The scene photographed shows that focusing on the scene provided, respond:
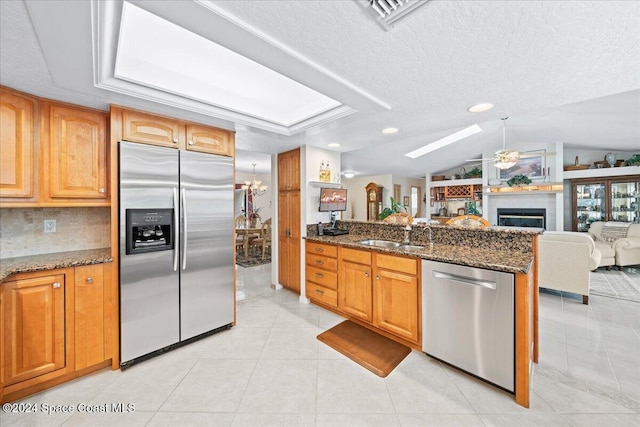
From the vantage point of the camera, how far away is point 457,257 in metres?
2.00

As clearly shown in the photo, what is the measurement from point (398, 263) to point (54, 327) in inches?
109

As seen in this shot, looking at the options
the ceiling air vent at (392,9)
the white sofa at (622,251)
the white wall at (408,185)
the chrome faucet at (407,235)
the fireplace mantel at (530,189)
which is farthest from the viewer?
Answer: the white wall at (408,185)

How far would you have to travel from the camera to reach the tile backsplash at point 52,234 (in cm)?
198

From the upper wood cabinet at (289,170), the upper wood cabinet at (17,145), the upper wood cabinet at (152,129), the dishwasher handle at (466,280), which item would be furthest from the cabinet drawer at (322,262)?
the upper wood cabinet at (17,145)

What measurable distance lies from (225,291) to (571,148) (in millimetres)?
9166

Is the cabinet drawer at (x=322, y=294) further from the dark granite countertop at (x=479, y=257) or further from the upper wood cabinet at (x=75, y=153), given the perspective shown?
the upper wood cabinet at (x=75, y=153)

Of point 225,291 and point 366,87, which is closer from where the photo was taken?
point 366,87

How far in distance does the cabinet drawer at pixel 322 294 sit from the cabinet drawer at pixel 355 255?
49 cm

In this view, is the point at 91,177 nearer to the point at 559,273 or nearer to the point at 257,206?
the point at 559,273

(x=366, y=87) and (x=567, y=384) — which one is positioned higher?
(x=366, y=87)

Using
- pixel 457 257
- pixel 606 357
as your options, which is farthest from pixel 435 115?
pixel 606 357

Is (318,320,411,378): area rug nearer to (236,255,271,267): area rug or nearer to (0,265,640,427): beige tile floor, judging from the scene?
(0,265,640,427): beige tile floor

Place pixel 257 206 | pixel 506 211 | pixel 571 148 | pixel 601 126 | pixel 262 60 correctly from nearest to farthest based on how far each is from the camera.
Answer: pixel 262 60, pixel 601 126, pixel 571 148, pixel 506 211, pixel 257 206

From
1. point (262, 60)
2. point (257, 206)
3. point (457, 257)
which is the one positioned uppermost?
point (262, 60)
